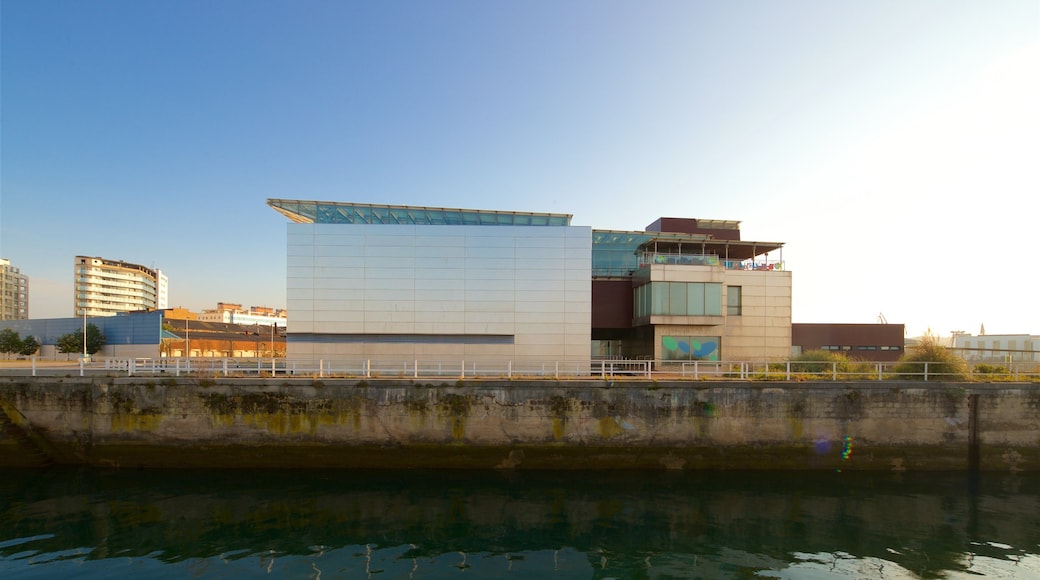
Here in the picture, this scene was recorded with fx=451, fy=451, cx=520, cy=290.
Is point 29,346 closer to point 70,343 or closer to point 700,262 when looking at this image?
point 70,343

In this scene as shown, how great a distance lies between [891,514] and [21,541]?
82.9 feet

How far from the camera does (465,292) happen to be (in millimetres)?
29344

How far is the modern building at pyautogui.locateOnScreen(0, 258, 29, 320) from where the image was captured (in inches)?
6063

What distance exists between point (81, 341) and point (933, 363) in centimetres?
9567

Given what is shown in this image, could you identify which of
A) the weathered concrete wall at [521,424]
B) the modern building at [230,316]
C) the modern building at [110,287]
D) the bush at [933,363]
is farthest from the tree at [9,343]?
the bush at [933,363]

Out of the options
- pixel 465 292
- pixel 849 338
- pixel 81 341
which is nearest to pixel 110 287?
pixel 81 341

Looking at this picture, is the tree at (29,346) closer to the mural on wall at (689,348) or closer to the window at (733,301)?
the mural on wall at (689,348)

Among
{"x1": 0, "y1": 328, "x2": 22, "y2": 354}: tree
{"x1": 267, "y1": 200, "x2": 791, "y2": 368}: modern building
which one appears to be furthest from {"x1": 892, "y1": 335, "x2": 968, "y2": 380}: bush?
{"x1": 0, "y1": 328, "x2": 22, "y2": 354}: tree

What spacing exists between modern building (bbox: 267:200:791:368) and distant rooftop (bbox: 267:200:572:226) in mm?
87

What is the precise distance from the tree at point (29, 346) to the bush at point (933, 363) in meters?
109

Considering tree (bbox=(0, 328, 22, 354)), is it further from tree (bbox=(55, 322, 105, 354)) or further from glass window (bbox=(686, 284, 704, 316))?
glass window (bbox=(686, 284, 704, 316))

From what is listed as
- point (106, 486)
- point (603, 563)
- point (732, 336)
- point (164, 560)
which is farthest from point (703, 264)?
point (106, 486)

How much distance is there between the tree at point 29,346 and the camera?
7219cm

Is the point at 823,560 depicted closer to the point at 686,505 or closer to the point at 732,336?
the point at 686,505
